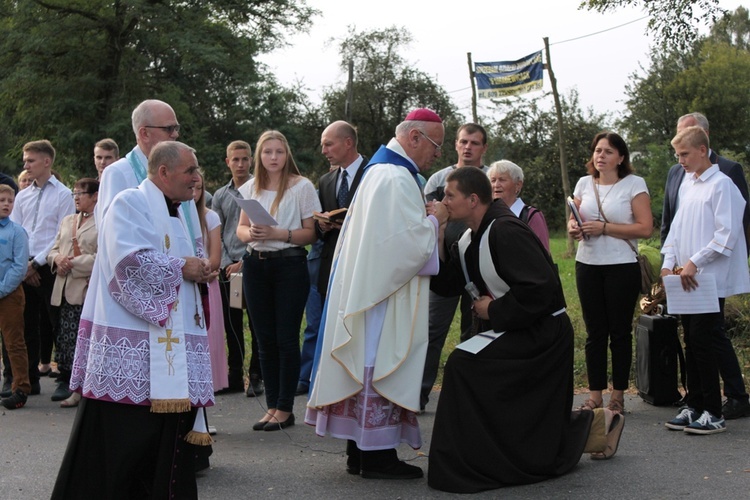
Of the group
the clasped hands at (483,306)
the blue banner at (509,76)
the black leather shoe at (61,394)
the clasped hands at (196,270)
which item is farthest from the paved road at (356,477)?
the blue banner at (509,76)

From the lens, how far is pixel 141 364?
4559mm

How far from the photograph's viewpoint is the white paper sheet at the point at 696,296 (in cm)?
675

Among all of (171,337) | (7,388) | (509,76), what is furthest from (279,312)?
(509,76)

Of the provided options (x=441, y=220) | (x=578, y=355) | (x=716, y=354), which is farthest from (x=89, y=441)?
(x=578, y=355)

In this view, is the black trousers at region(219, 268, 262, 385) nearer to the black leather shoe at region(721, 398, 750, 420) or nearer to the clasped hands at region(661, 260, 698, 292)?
the clasped hands at region(661, 260, 698, 292)

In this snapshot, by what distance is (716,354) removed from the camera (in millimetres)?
7098

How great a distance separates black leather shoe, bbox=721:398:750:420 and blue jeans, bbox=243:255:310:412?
10.8 feet

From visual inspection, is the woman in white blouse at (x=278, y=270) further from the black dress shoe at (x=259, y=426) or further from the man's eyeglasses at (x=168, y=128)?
the man's eyeglasses at (x=168, y=128)

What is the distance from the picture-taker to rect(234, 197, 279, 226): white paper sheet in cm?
672

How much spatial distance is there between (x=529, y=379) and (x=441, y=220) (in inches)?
44.9

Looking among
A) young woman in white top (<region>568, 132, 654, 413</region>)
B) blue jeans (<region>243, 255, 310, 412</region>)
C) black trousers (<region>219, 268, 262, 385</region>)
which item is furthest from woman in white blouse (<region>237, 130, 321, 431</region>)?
young woman in white top (<region>568, 132, 654, 413</region>)

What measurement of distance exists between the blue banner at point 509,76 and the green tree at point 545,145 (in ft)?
43.6

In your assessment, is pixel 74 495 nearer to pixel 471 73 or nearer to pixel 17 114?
pixel 471 73

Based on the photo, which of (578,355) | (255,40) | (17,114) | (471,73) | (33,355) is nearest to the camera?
Answer: (33,355)
